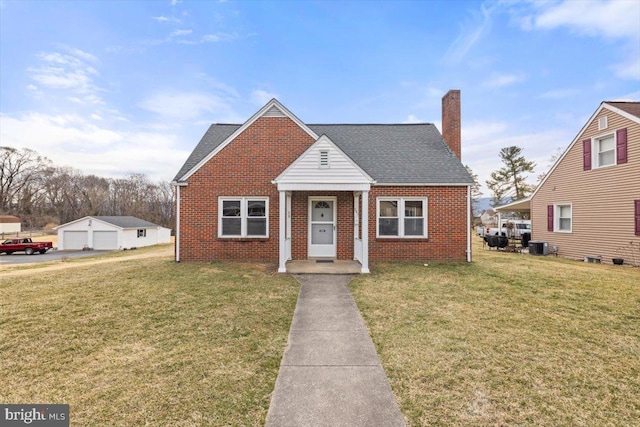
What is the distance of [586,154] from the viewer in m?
13.8

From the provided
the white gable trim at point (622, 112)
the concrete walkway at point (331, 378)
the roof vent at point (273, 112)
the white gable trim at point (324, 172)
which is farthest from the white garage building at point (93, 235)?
the white gable trim at point (622, 112)

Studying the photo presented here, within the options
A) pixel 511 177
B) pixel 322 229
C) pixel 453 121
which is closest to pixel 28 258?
pixel 322 229

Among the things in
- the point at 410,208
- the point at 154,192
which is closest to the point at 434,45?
the point at 410,208

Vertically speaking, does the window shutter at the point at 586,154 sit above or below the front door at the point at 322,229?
above

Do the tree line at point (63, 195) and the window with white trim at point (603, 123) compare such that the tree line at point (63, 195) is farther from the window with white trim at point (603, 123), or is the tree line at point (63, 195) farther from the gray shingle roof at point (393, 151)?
the window with white trim at point (603, 123)

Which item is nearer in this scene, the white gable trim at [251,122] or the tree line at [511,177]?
the white gable trim at [251,122]

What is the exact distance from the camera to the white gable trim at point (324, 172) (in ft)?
30.5

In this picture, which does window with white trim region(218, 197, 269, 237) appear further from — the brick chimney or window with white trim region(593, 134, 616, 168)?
window with white trim region(593, 134, 616, 168)

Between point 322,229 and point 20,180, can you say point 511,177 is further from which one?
point 20,180

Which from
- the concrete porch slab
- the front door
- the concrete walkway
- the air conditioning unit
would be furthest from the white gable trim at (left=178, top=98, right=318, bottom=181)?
the air conditioning unit

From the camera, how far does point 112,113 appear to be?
23734mm

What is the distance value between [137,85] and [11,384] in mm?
18067

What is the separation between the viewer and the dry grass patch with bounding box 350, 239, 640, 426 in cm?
286

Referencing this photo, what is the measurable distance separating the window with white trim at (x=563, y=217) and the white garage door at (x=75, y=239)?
4398cm
